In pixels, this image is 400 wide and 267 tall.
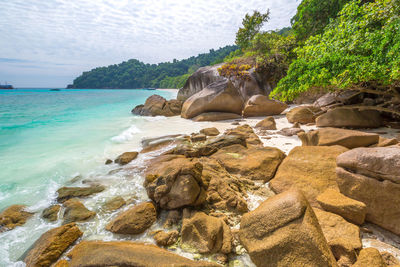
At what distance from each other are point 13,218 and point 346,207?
5.16 m

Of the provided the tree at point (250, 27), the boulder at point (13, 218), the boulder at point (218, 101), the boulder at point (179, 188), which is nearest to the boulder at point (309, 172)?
the boulder at point (179, 188)

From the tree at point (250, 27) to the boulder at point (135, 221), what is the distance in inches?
967

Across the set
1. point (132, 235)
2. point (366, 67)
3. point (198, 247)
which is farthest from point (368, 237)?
point (366, 67)

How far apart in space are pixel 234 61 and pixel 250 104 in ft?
27.7

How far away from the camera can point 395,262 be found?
6.26 feet

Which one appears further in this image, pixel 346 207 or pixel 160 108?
pixel 160 108

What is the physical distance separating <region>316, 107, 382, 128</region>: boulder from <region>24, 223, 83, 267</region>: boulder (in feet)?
24.4

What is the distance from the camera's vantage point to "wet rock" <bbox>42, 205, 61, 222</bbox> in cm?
317

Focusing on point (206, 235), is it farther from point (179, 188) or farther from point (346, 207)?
→ point (346, 207)

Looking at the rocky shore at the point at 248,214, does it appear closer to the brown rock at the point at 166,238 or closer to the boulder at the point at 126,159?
the brown rock at the point at 166,238

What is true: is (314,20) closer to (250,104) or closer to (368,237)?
(250,104)

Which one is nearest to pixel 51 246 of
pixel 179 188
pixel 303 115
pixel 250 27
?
pixel 179 188

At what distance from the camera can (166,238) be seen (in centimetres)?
238

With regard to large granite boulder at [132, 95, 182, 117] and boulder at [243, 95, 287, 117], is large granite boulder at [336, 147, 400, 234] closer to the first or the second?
boulder at [243, 95, 287, 117]
